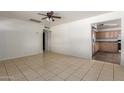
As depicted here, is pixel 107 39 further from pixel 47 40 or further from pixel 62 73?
pixel 62 73

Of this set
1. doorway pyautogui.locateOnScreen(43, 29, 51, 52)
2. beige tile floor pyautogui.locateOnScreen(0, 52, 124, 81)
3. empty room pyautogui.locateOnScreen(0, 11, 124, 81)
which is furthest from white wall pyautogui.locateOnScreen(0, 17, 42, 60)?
beige tile floor pyautogui.locateOnScreen(0, 52, 124, 81)

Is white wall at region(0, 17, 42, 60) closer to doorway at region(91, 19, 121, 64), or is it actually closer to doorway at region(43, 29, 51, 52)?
doorway at region(43, 29, 51, 52)

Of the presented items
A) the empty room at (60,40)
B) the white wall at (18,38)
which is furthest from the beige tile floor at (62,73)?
the white wall at (18,38)

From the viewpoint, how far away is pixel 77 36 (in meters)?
4.90

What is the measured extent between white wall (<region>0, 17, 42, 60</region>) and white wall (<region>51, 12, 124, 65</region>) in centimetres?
150

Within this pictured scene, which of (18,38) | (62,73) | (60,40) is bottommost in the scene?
(62,73)

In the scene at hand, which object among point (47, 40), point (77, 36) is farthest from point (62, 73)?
point (47, 40)

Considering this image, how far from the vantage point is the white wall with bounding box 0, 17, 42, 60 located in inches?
166

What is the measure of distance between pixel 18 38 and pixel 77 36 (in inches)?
129
